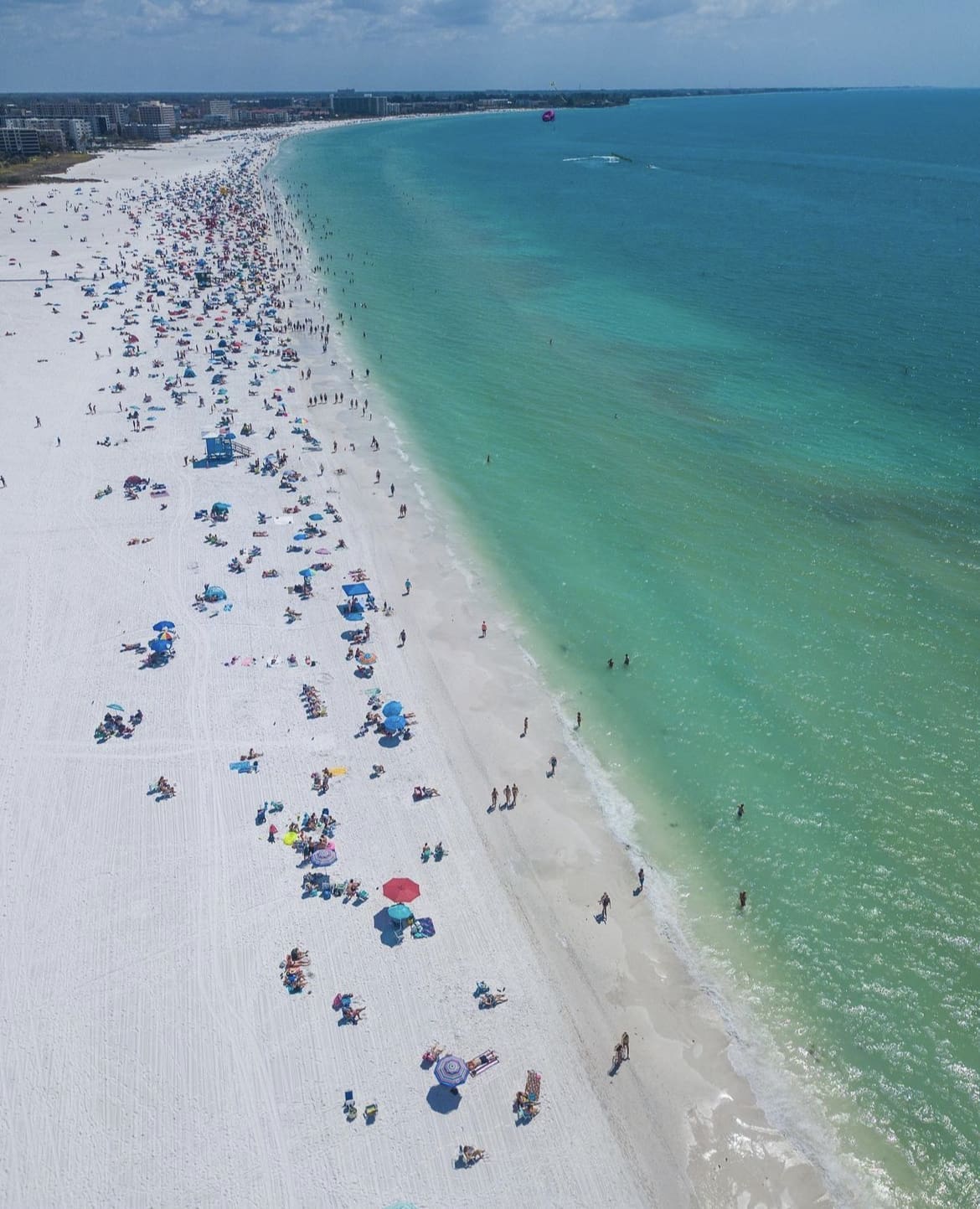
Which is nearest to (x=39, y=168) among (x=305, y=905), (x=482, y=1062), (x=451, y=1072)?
(x=305, y=905)

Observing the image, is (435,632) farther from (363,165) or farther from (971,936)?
(363,165)

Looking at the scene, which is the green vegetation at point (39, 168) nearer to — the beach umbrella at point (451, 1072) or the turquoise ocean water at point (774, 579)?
the turquoise ocean water at point (774, 579)

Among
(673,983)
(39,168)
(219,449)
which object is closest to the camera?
(673,983)

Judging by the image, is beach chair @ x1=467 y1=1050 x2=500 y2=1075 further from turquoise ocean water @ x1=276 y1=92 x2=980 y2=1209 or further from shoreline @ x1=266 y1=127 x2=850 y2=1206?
turquoise ocean water @ x1=276 y1=92 x2=980 y2=1209

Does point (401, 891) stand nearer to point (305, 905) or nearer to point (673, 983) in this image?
point (305, 905)

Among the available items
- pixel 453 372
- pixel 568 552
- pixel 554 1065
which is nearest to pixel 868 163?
pixel 453 372
